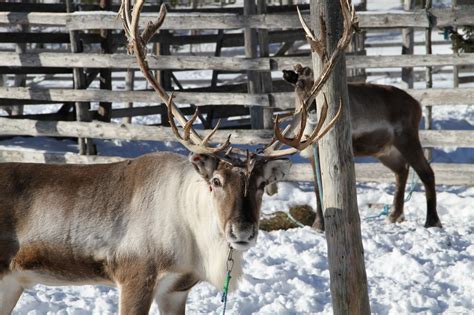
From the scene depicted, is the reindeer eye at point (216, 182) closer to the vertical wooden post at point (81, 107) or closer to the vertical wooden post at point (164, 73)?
the vertical wooden post at point (81, 107)

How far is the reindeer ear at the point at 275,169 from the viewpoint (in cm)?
461

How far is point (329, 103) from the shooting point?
4762 mm

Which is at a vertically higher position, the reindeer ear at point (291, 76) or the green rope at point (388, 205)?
the reindeer ear at point (291, 76)

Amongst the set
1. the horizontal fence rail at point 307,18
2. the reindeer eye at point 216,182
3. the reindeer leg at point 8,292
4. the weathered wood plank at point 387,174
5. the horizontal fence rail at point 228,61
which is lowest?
the weathered wood plank at point 387,174

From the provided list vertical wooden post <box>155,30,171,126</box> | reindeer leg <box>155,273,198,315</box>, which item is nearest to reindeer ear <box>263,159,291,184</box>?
reindeer leg <box>155,273,198,315</box>

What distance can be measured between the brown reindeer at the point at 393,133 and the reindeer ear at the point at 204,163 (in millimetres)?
3462

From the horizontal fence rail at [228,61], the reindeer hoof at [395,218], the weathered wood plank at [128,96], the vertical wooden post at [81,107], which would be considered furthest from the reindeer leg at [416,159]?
the vertical wooden post at [81,107]

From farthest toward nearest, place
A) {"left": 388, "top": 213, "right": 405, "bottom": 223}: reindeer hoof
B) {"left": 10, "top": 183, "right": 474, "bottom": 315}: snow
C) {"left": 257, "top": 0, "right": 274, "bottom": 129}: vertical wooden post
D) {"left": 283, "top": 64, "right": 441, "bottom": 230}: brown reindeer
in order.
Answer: {"left": 257, "top": 0, "right": 274, "bottom": 129}: vertical wooden post
{"left": 388, "top": 213, "right": 405, "bottom": 223}: reindeer hoof
{"left": 283, "top": 64, "right": 441, "bottom": 230}: brown reindeer
{"left": 10, "top": 183, "right": 474, "bottom": 315}: snow

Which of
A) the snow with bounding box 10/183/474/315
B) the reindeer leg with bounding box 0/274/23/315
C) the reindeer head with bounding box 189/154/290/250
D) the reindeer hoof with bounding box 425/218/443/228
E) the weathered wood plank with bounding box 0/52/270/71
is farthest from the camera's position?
the weathered wood plank with bounding box 0/52/270/71

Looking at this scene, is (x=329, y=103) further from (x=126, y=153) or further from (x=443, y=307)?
(x=126, y=153)

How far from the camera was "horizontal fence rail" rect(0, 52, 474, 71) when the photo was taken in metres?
9.09

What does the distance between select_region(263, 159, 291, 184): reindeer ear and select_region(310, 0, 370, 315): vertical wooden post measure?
0.25 meters

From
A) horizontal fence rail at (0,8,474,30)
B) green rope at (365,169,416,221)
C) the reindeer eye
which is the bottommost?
green rope at (365,169,416,221)

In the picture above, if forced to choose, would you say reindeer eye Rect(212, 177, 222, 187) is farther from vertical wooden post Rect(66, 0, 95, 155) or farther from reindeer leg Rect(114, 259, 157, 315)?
vertical wooden post Rect(66, 0, 95, 155)
